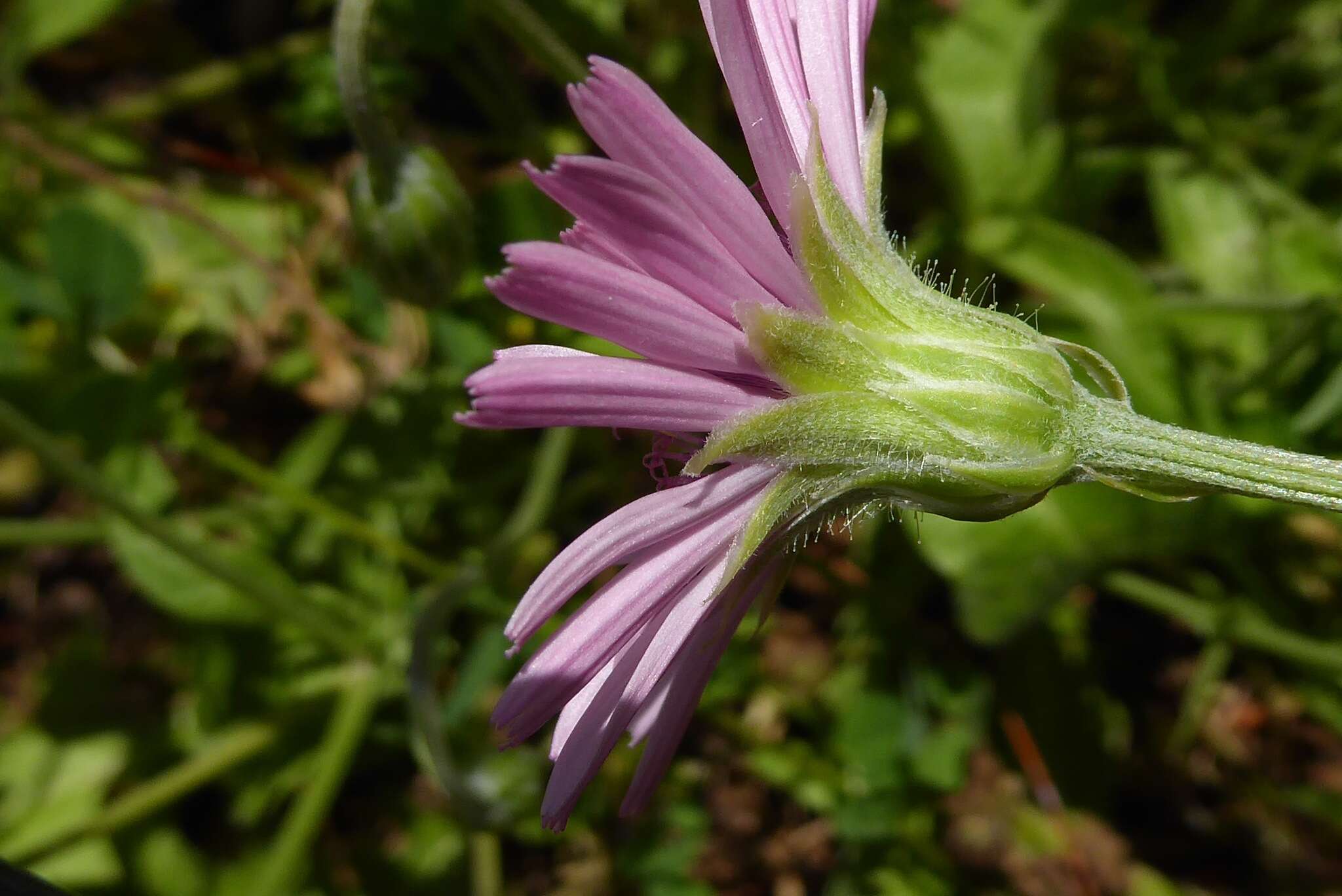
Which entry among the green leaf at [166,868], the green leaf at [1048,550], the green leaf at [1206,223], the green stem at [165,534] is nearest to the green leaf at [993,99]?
the green leaf at [1206,223]

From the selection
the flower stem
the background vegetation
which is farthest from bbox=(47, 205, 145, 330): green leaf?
the flower stem

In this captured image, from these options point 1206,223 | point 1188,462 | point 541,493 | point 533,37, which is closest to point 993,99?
point 1206,223

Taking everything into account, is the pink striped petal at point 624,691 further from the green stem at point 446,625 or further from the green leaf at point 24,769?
the green leaf at point 24,769

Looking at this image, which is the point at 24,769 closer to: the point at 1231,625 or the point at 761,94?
the point at 761,94

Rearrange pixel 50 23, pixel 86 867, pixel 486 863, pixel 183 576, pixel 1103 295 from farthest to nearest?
pixel 50 23 → pixel 86 867 → pixel 486 863 → pixel 183 576 → pixel 1103 295

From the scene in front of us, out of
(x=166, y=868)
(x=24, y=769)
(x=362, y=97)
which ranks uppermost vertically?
(x=362, y=97)

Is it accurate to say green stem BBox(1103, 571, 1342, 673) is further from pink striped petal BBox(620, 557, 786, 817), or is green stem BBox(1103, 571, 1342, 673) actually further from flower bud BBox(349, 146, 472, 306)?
flower bud BBox(349, 146, 472, 306)

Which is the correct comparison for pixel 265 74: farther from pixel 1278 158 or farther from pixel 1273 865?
pixel 1273 865
